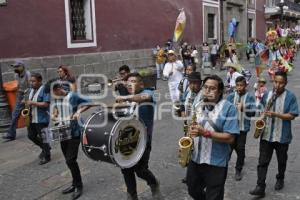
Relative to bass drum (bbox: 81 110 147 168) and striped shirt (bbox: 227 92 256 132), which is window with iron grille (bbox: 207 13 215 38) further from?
bass drum (bbox: 81 110 147 168)

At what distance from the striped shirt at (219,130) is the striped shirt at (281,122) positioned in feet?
4.37

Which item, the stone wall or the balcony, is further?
the balcony

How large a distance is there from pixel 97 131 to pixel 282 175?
8.16ft

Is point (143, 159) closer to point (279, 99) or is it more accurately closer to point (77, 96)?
point (77, 96)

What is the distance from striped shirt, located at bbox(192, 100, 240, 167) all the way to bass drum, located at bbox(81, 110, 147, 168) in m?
0.91

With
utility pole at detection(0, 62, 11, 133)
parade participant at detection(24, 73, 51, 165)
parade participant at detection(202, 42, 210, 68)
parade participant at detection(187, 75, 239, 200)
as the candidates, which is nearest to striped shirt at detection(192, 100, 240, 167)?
parade participant at detection(187, 75, 239, 200)

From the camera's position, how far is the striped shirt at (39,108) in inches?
261

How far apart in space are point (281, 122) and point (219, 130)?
65.1 inches

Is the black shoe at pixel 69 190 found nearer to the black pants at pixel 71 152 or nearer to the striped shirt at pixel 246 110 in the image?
the black pants at pixel 71 152

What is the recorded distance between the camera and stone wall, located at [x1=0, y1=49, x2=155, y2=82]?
505 inches

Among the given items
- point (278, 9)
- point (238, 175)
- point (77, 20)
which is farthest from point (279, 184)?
point (278, 9)

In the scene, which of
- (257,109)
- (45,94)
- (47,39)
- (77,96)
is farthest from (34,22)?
(257,109)

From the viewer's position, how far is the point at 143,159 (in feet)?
16.1

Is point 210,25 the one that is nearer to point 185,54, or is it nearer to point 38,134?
point 185,54
